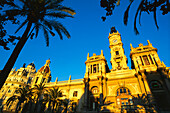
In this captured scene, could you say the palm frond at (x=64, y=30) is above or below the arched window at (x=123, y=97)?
above

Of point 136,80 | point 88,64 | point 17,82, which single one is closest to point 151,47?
point 136,80

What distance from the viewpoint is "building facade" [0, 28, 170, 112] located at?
19.6m

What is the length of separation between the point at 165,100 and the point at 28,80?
2448 inches

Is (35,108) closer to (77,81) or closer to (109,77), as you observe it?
(77,81)

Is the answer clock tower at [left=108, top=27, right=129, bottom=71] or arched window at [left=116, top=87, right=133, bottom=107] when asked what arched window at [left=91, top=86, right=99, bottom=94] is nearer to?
arched window at [left=116, top=87, right=133, bottom=107]

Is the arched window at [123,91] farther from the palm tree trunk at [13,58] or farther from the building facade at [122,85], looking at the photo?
the palm tree trunk at [13,58]

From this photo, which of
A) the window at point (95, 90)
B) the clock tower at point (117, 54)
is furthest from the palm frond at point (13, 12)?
the clock tower at point (117, 54)

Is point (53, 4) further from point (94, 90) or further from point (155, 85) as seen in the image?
point (155, 85)

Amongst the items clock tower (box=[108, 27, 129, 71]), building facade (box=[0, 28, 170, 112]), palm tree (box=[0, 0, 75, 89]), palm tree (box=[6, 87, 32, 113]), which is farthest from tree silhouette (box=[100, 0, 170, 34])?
palm tree (box=[6, 87, 32, 113])

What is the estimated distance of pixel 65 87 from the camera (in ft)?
98.5

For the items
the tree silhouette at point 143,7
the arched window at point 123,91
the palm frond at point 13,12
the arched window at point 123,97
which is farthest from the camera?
the arched window at point 123,91

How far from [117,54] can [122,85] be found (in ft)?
40.1

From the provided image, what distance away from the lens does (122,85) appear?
78.0ft

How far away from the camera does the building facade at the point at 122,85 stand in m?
19.6
